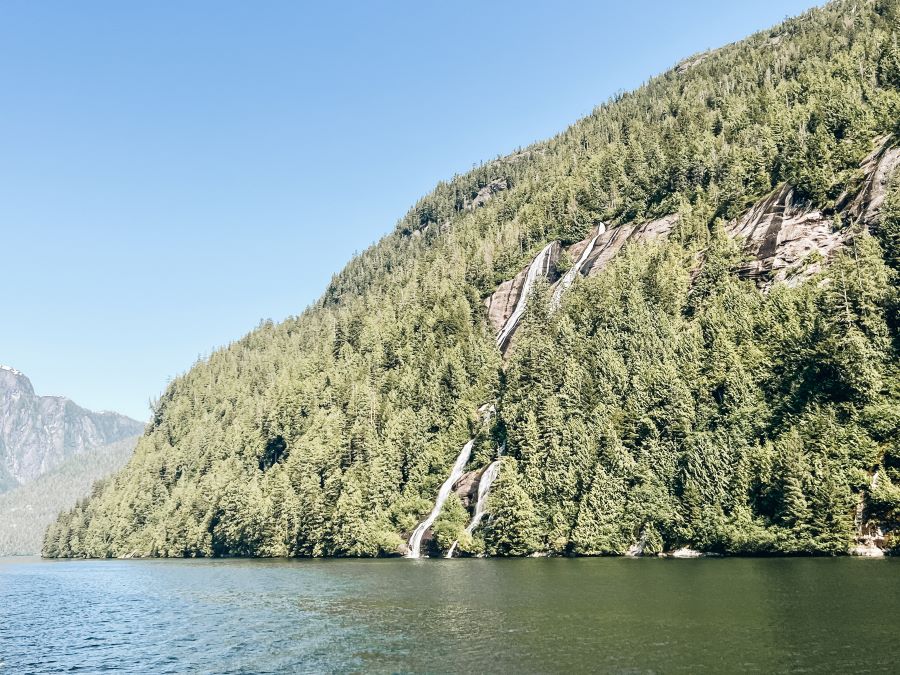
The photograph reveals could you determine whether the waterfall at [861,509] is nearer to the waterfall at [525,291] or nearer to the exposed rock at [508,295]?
the waterfall at [525,291]

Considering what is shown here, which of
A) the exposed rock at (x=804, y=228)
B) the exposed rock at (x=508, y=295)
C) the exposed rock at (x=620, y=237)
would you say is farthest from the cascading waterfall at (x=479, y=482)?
the exposed rock at (x=804, y=228)

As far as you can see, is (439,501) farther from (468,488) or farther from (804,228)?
(804,228)

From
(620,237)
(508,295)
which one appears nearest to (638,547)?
(620,237)

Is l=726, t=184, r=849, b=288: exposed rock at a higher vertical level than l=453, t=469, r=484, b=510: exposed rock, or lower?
higher

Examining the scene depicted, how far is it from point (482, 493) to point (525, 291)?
74.2 metres

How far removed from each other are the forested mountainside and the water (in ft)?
54.8

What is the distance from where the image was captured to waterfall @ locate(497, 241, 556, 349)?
160375 mm

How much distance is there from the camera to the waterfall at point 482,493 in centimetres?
10950

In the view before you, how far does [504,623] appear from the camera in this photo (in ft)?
140

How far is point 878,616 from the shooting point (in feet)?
119

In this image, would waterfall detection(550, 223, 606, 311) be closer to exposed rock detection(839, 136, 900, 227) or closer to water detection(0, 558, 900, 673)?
exposed rock detection(839, 136, 900, 227)

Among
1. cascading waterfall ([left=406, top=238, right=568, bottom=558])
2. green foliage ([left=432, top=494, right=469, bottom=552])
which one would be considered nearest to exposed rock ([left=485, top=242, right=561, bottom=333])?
cascading waterfall ([left=406, top=238, right=568, bottom=558])

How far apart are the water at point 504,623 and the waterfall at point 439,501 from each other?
42.0m

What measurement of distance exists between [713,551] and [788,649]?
5775cm
